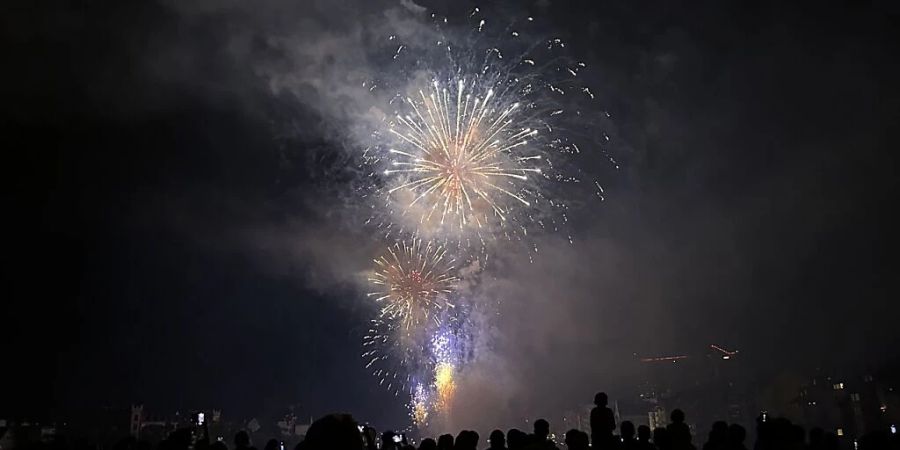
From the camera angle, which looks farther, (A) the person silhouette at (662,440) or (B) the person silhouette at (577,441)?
(A) the person silhouette at (662,440)

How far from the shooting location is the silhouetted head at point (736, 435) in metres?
8.98

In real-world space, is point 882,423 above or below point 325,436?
below

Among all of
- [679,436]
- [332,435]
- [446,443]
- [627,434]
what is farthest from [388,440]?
[332,435]

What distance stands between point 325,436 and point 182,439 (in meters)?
5.13

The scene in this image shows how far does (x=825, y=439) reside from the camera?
8.48 meters

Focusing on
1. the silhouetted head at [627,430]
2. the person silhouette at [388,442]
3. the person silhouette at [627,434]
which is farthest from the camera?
the person silhouette at [388,442]

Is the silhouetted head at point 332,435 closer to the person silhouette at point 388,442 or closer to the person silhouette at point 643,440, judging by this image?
the person silhouette at point 643,440

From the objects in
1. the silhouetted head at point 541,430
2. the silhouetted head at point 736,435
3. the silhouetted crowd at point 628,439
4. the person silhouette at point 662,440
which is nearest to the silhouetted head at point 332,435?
the silhouetted crowd at point 628,439

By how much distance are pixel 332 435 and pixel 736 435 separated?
7.10 metres

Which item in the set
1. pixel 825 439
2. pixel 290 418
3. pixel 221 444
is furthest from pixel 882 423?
pixel 290 418

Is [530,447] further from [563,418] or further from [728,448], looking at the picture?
[563,418]

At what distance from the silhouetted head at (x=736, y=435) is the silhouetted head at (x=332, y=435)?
269 inches

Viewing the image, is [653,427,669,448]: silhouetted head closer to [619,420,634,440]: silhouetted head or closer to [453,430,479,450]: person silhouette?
[619,420,634,440]: silhouetted head

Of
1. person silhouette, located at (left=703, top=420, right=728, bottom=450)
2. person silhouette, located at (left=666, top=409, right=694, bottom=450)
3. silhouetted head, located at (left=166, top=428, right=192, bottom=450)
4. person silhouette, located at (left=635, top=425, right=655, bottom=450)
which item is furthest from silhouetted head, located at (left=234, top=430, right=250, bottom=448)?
person silhouette, located at (left=703, top=420, right=728, bottom=450)
